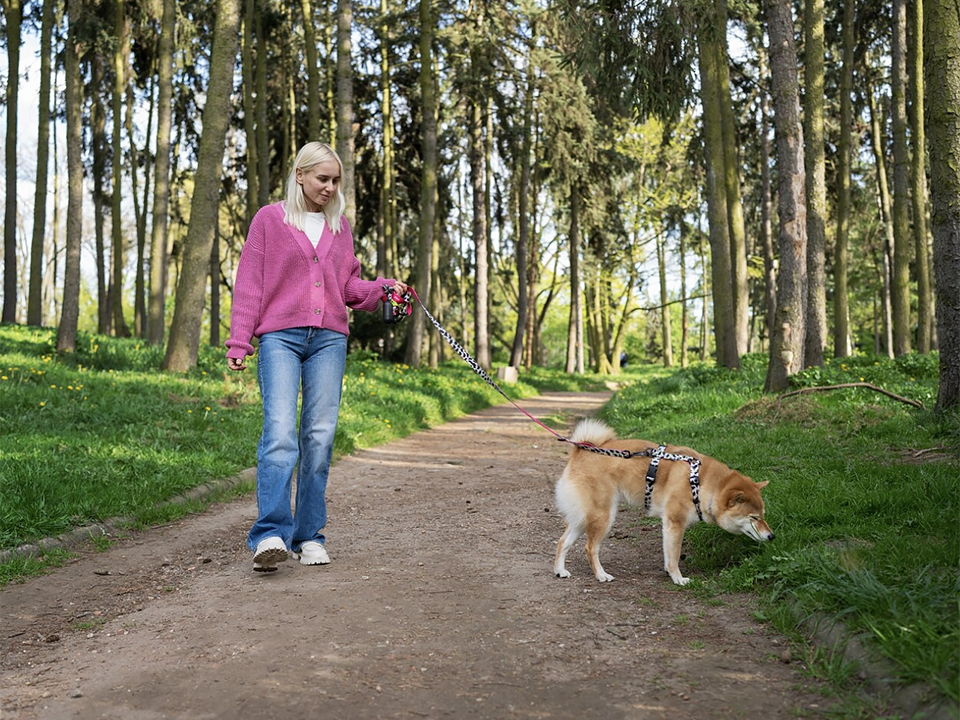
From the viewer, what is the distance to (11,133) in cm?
2050

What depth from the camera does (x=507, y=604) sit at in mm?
4379

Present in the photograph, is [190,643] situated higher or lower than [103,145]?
lower

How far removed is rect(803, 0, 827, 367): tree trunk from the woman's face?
39.1ft

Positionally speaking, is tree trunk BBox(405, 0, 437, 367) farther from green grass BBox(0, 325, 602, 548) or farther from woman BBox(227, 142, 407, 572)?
woman BBox(227, 142, 407, 572)

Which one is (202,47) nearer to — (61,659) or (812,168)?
(812,168)

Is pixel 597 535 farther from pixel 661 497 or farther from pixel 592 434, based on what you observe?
pixel 592 434

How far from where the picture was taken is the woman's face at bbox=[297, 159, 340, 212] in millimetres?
5066

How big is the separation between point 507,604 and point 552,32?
21.6 m

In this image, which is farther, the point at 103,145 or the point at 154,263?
the point at 103,145

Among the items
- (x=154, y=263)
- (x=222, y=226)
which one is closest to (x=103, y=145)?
(x=222, y=226)

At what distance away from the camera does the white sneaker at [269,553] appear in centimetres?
478

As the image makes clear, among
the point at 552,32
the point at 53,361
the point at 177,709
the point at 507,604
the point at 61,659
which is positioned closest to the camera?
the point at 177,709

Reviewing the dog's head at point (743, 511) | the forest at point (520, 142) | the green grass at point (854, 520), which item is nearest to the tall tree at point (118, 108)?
the forest at point (520, 142)

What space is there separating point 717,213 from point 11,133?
688 inches
